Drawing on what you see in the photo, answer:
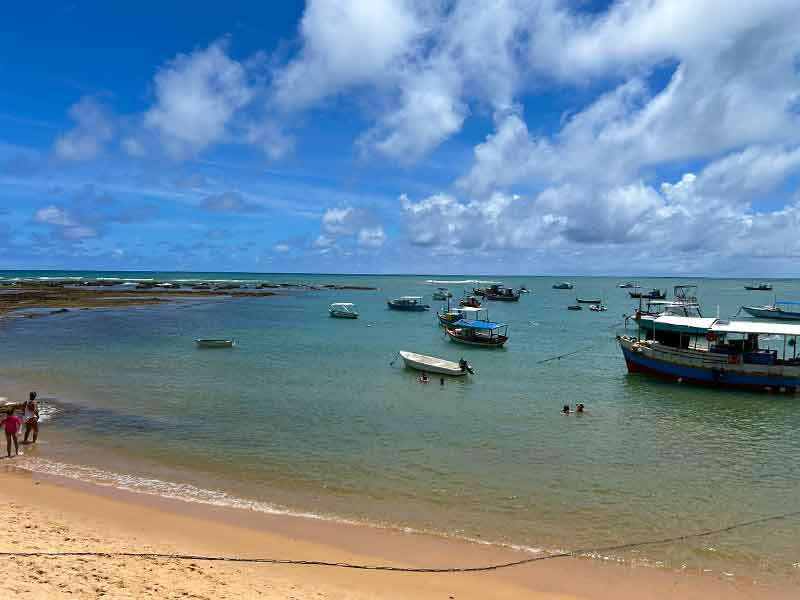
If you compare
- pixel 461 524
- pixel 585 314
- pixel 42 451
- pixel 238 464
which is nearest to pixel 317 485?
pixel 238 464

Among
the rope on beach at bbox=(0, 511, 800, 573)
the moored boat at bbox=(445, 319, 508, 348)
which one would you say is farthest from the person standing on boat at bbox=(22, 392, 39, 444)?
the moored boat at bbox=(445, 319, 508, 348)

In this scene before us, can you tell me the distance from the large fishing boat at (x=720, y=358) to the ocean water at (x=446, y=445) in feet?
3.42

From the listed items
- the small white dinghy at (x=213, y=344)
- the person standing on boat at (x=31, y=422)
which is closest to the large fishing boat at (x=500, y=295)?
the small white dinghy at (x=213, y=344)

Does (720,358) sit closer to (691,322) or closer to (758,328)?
(758,328)

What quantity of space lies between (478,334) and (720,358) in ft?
69.7

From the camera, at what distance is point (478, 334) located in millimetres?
51031

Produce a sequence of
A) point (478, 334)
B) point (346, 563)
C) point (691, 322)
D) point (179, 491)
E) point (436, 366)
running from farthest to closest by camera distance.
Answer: point (478, 334)
point (436, 366)
point (691, 322)
point (179, 491)
point (346, 563)

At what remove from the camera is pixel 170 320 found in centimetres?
6900

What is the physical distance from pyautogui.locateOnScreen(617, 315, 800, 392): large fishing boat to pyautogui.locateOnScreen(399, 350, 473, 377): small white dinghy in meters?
11.3

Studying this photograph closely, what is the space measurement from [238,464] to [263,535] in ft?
19.2

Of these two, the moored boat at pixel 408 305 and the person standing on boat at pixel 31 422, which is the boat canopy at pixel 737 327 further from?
the moored boat at pixel 408 305

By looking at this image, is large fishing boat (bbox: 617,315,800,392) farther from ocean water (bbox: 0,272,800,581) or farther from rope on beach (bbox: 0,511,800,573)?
rope on beach (bbox: 0,511,800,573)

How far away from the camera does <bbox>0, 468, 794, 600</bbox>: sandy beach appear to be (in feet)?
32.7

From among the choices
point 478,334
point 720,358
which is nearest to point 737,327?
point 720,358
